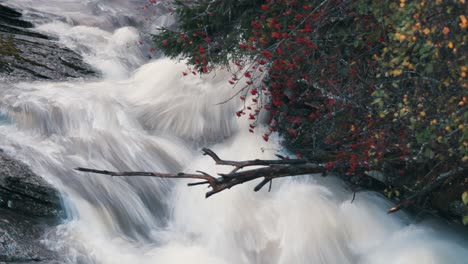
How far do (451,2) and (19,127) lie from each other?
4903 millimetres

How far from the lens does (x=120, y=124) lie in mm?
7941

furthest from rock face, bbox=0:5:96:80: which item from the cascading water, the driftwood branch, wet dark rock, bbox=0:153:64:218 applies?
the driftwood branch

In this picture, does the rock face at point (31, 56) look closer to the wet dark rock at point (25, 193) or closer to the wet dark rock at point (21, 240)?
the wet dark rock at point (25, 193)

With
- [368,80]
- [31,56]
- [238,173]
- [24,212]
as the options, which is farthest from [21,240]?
[31,56]

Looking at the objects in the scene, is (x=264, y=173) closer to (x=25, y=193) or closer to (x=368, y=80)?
Result: (x=368, y=80)

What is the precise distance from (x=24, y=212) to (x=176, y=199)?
5.87 feet

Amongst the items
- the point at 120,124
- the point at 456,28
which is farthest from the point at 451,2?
the point at 120,124

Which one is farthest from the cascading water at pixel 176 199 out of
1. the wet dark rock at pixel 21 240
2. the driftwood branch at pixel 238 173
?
the driftwood branch at pixel 238 173

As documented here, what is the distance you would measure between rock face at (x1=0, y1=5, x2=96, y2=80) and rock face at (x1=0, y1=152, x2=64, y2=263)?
2.79 m

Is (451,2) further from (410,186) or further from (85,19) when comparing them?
(85,19)

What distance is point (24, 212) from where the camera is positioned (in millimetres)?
5590

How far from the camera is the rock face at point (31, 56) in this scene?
866 centimetres

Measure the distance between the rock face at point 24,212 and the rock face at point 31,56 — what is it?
2.79 m

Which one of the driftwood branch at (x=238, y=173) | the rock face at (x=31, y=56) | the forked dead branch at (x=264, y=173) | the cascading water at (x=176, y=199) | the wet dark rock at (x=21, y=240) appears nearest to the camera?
the driftwood branch at (x=238, y=173)
